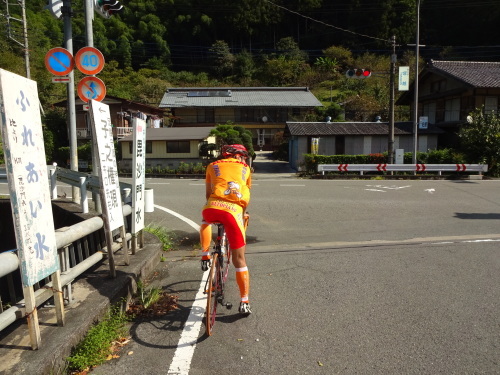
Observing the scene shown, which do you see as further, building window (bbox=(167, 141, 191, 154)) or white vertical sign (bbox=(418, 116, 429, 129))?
white vertical sign (bbox=(418, 116, 429, 129))

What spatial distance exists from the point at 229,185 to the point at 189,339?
4.41ft

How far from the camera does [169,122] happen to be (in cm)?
4378

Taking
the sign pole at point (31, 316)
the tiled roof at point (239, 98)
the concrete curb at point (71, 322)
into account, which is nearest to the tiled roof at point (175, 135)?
the tiled roof at point (239, 98)

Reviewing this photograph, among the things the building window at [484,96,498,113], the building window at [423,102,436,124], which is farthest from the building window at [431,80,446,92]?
the building window at [484,96,498,113]

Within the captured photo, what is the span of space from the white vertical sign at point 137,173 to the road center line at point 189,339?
4.25ft

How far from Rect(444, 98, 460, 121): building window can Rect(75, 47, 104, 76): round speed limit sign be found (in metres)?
27.6

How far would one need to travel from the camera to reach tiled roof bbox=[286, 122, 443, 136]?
27.0 meters

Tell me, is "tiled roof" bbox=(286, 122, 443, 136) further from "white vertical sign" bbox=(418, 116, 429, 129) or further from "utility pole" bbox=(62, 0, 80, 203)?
"utility pole" bbox=(62, 0, 80, 203)

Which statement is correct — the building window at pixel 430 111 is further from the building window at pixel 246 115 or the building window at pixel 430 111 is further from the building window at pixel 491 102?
the building window at pixel 246 115

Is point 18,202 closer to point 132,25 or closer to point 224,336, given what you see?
point 224,336

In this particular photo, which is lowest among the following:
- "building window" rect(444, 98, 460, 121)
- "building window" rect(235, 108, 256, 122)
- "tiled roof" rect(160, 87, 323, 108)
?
"building window" rect(444, 98, 460, 121)

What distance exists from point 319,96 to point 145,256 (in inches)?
2012

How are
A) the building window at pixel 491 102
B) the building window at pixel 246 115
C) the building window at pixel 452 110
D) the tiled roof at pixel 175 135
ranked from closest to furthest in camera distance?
the tiled roof at pixel 175 135 → the building window at pixel 491 102 → the building window at pixel 452 110 → the building window at pixel 246 115

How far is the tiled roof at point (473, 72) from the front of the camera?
26.6m
